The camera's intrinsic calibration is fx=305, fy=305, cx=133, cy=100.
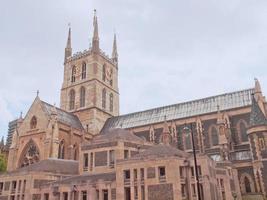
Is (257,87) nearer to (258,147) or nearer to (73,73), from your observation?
(258,147)

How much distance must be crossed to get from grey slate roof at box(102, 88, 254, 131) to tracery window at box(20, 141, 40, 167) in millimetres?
17174

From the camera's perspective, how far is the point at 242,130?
175ft

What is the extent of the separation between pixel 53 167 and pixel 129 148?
472 inches

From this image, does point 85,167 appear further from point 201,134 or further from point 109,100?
point 109,100

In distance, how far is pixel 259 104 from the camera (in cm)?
5203

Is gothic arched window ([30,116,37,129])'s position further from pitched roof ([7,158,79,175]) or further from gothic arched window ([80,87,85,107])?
gothic arched window ([80,87,85,107])

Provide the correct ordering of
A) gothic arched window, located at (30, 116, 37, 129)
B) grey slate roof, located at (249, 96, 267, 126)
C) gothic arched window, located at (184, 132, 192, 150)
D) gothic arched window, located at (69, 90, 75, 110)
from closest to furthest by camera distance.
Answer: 1. grey slate roof, located at (249, 96, 267, 126)
2. gothic arched window, located at (184, 132, 192, 150)
3. gothic arched window, located at (30, 116, 37, 129)
4. gothic arched window, located at (69, 90, 75, 110)

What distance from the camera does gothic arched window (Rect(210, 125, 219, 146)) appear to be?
177ft

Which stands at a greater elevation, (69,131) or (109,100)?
(109,100)

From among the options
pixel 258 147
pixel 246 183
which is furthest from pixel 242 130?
pixel 246 183

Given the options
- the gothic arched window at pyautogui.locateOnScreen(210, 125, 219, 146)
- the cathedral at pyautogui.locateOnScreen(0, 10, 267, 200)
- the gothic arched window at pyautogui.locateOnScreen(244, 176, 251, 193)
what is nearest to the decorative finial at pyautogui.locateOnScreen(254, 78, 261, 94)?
the cathedral at pyautogui.locateOnScreen(0, 10, 267, 200)

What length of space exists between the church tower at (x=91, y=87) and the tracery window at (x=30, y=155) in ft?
45.4

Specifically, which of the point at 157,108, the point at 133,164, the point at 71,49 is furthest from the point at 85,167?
the point at 71,49

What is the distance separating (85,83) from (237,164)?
4057 cm
